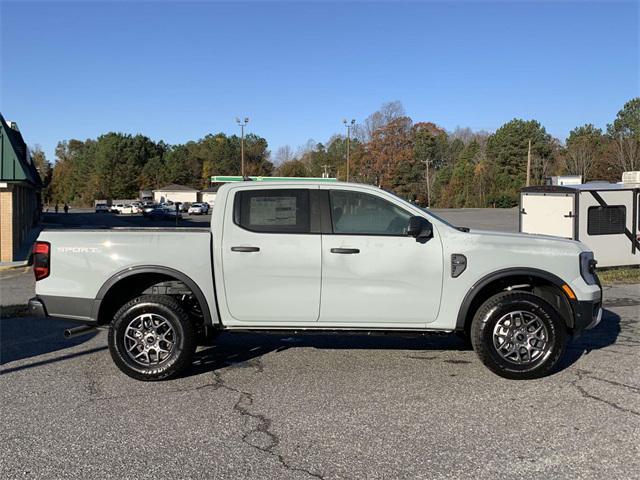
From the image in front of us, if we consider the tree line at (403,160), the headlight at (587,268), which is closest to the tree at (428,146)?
the tree line at (403,160)

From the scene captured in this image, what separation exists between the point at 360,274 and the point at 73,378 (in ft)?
9.62

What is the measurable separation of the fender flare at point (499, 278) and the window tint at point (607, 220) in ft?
26.0

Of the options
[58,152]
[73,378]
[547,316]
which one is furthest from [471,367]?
[58,152]

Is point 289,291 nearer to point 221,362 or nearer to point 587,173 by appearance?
point 221,362

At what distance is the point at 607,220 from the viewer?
12.9 metres

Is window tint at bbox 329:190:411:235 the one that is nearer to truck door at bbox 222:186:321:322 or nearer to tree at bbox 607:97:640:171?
truck door at bbox 222:186:321:322

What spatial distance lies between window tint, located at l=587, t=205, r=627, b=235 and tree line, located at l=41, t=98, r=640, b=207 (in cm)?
5033

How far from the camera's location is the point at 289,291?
5633mm

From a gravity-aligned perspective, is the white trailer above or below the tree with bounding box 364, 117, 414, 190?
below

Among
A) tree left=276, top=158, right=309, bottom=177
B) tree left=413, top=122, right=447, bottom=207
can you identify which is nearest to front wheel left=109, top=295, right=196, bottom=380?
tree left=413, top=122, right=447, bottom=207

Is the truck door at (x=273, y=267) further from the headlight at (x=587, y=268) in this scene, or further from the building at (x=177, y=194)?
the building at (x=177, y=194)

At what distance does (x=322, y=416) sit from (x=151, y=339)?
1.94 meters

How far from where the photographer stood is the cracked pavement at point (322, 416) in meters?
3.81

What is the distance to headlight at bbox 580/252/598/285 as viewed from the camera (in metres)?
5.70
